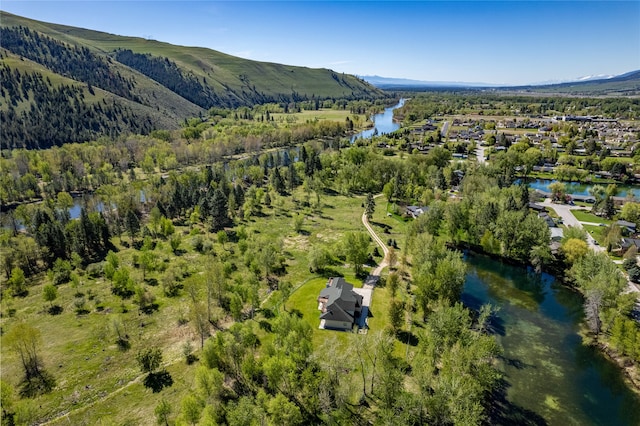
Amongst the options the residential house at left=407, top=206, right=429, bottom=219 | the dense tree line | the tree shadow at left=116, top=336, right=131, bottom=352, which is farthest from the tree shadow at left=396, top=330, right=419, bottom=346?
the dense tree line

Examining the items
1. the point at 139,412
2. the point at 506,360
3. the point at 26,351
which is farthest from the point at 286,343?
the point at 26,351

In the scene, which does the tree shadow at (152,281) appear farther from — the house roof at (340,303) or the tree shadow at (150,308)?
the house roof at (340,303)

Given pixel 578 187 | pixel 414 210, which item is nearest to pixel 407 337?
pixel 414 210

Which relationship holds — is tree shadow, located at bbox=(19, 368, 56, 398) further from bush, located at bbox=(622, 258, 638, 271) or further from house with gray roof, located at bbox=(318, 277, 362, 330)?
bush, located at bbox=(622, 258, 638, 271)

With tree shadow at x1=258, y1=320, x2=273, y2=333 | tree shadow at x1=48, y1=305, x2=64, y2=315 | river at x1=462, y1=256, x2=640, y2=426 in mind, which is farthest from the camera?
tree shadow at x1=48, y1=305, x2=64, y2=315

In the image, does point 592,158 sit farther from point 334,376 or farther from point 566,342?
point 334,376

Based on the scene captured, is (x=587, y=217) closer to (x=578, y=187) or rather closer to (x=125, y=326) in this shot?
(x=578, y=187)
